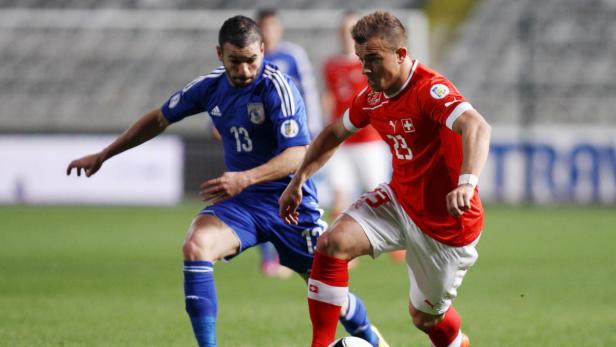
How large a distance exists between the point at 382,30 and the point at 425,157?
25.7 inches

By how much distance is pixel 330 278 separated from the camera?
533 cm

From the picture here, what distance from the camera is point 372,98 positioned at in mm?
5523

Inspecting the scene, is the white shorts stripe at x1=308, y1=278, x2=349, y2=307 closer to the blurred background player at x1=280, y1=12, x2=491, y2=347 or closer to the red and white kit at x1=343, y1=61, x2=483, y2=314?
the blurred background player at x1=280, y1=12, x2=491, y2=347

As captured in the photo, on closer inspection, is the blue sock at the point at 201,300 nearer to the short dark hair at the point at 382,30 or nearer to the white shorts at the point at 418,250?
the white shorts at the point at 418,250

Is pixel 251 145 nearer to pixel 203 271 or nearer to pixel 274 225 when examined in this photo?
pixel 274 225

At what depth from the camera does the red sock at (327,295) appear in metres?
5.32

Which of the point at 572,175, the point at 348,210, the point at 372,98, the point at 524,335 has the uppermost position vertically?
the point at 372,98

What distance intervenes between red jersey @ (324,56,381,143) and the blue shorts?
229 inches

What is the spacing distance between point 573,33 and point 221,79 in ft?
66.2

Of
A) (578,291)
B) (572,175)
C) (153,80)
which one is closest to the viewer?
(578,291)

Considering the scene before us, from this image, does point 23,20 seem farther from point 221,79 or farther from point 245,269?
point 221,79

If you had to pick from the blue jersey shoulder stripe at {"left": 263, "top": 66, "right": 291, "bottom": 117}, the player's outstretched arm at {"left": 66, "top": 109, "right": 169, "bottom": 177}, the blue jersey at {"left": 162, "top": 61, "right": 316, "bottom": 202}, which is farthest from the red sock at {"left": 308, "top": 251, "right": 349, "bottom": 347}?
the player's outstretched arm at {"left": 66, "top": 109, "right": 169, "bottom": 177}

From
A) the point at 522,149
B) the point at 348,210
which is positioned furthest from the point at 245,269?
the point at 522,149

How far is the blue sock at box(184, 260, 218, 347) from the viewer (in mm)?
5422
